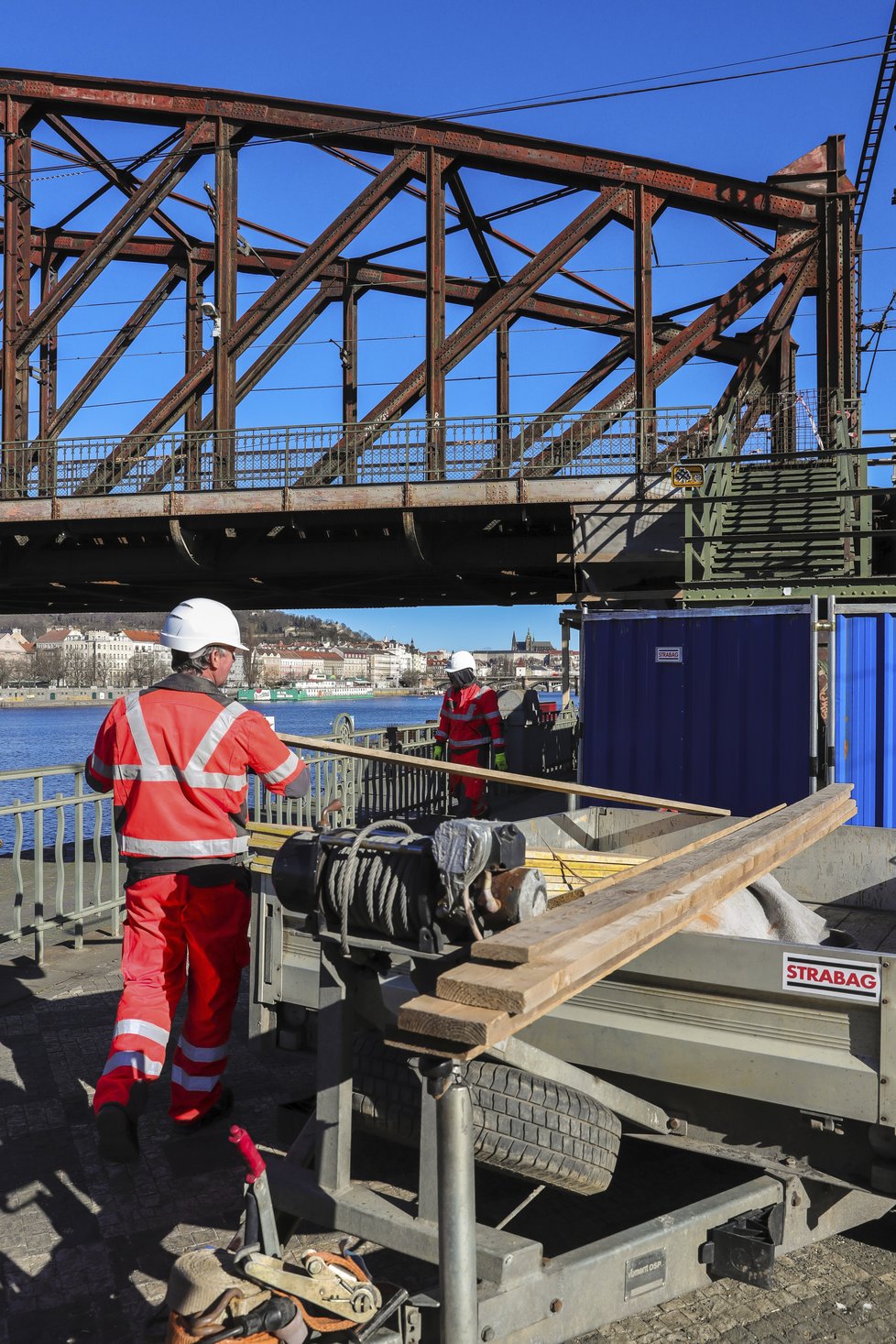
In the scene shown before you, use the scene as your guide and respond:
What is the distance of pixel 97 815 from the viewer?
696cm

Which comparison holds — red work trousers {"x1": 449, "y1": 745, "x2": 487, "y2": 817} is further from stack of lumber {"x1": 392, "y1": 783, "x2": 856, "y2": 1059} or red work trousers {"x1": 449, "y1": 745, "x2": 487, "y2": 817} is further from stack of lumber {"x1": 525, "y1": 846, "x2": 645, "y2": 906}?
stack of lumber {"x1": 392, "y1": 783, "x2": 856, "y2": 1059}

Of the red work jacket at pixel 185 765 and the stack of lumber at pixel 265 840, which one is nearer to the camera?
the stack of lumber at pixel 265 840

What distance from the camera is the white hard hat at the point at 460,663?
9.37 m

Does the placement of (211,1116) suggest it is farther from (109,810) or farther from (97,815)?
(109,810)

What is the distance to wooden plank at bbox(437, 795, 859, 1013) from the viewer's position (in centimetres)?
176

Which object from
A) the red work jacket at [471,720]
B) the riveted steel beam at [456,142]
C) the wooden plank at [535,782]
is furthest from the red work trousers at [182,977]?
the riveted steel beam at [456,142]

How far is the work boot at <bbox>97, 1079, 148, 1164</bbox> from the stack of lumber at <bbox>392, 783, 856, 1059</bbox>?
1953 millimetres

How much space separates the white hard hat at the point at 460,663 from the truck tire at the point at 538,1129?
21.5 feet

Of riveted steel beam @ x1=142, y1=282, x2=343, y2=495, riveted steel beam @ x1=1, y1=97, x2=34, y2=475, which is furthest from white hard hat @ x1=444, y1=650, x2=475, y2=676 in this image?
riveted steel beam @ x1=1, y1=97, x2=34, y2=475

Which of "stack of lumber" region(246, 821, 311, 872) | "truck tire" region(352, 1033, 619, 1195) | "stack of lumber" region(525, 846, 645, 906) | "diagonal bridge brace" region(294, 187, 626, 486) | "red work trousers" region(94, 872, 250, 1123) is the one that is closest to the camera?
"truck tire" region(352, 1033, 619, 1195)

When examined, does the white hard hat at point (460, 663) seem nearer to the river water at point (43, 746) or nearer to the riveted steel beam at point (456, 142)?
the river water at point (43, 746)

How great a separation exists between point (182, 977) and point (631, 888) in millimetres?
2248

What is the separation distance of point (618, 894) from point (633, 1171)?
187 centimetres

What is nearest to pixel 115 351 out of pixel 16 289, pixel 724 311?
pixel 16 289
